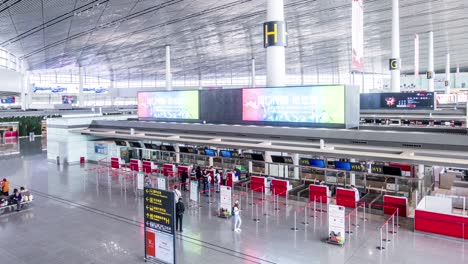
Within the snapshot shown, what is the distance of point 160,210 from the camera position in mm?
10586

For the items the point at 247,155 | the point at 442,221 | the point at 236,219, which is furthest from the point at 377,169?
the point at 236,219

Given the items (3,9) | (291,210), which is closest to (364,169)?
(291,210)

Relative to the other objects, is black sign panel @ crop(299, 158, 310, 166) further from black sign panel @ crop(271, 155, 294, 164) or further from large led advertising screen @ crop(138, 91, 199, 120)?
large led advertising screen @ crop(138, 91, 199, 120)

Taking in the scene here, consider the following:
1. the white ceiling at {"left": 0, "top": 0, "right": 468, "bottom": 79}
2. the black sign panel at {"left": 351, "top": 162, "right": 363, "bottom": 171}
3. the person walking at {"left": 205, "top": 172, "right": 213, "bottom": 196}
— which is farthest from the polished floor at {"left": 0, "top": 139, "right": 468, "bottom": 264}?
the white ceiling at {"left": 0, "top": 0, "right": 468, "bottom": 79}

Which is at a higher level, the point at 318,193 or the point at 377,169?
the point at 377,169

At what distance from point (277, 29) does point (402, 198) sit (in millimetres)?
8548

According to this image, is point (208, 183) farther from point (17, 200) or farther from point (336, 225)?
point (336, 225)

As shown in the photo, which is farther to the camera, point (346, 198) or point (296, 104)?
point (346, 198)

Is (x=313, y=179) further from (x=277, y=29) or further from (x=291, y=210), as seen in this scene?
(x=277, y=29)

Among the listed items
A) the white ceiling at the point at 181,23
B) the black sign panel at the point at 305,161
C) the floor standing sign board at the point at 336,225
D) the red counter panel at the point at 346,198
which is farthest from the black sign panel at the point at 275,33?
the white ceiling at the point at 181,23

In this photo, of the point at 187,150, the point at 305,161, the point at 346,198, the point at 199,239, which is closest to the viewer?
the point at 199,239

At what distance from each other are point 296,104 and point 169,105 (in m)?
8.32

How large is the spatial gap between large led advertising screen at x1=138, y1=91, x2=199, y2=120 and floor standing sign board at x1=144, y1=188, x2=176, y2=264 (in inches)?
390

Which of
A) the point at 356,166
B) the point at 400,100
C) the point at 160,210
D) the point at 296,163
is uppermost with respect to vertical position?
the point at 400,100
